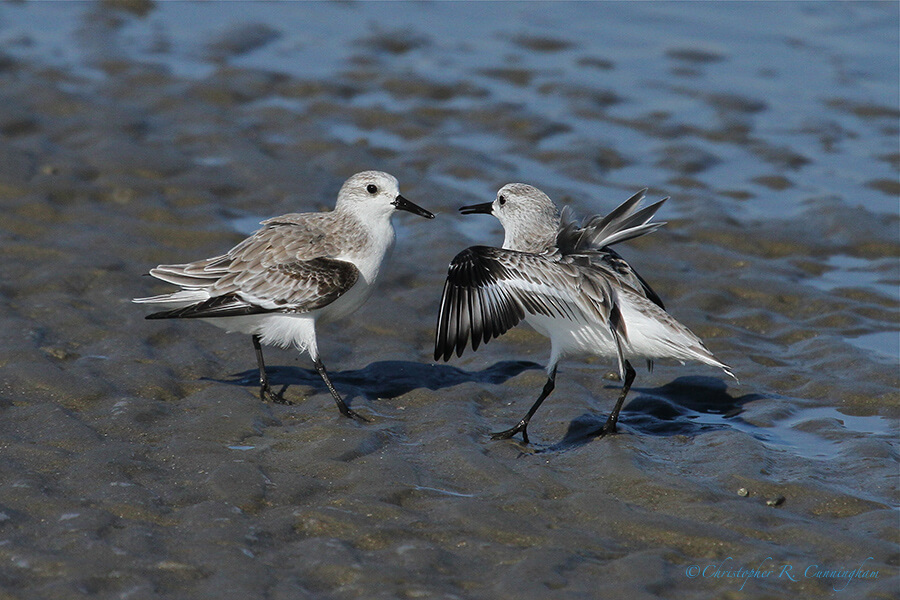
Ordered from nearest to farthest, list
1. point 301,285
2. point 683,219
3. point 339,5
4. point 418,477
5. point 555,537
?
point 555,537
point 418,477
point 301,285
point 683,219
point 339,5

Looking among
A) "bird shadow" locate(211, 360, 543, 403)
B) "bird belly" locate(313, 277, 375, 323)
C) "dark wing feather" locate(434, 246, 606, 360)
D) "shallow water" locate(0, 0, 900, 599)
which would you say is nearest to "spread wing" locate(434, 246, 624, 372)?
"dark wing feather" locate(434, 246, 606, 360)

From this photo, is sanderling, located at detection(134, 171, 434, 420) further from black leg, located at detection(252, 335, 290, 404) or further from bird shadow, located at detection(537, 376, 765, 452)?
bird shadow, located at detection(537, 376, 765, 452)

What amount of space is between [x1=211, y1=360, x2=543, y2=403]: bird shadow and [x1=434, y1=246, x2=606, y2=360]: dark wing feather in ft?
3.27

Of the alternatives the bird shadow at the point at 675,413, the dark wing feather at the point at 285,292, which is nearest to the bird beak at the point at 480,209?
the dark wing feather at the point at 285,292

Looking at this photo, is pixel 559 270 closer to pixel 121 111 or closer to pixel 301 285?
pixel 301 285

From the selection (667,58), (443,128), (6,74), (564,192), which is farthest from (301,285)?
(667,58)

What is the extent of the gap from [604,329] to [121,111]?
338 inches

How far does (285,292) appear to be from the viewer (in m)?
8.45

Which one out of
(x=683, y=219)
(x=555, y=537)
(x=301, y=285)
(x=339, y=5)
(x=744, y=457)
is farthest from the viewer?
(x=339, y=5)

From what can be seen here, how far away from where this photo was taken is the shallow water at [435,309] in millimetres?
6281

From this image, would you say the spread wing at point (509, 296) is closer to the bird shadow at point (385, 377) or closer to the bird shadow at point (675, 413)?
the bird shadow at point (675, 413)

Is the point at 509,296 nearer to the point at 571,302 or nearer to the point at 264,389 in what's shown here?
the point at 571,302

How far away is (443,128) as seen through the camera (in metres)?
14.7

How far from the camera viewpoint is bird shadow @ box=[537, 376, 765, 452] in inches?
327
